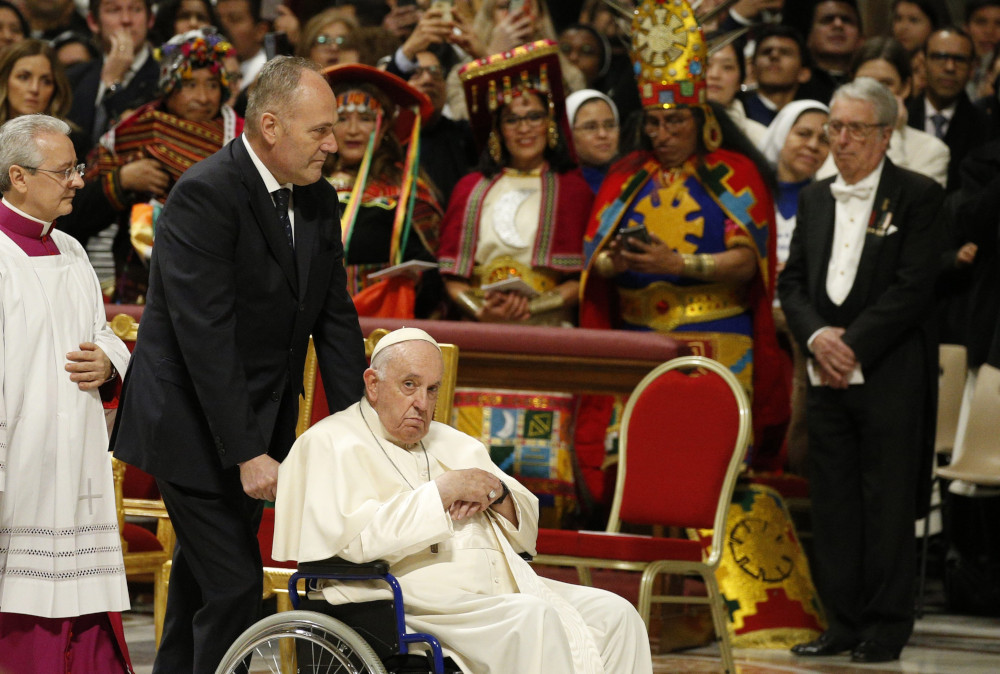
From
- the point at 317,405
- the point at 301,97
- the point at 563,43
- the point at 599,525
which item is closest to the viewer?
the point at 301,97

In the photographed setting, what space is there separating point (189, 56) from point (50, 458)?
9.04 feet

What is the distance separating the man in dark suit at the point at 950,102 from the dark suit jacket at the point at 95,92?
4.04 meters

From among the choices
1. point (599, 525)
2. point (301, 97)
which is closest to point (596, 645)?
point (301, 97)

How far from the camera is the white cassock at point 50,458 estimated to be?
3955 mm

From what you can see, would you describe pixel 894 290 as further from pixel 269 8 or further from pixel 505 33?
pixel 269 8

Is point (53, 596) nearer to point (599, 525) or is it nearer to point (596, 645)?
point (596, 645)

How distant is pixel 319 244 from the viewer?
3895 mm

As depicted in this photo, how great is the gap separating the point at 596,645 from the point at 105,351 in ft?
5.61

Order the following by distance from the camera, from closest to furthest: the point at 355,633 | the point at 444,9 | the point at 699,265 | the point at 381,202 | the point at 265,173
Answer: the point at 355,633
the point at 265,173
the point at 699,265
the point at 381,202
the point at 444,9

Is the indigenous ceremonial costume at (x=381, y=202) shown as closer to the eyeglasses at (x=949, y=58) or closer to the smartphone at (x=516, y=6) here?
the smartphone at (x=516, y=6)

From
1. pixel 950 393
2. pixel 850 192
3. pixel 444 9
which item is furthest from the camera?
pixel 444 9

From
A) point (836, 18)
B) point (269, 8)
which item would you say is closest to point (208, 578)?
point (836, 18)

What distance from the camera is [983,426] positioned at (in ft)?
20.9

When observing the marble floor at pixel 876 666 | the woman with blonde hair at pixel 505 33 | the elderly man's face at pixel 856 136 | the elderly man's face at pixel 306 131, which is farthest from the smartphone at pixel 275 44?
the elderly man's face at pixel 306 131
